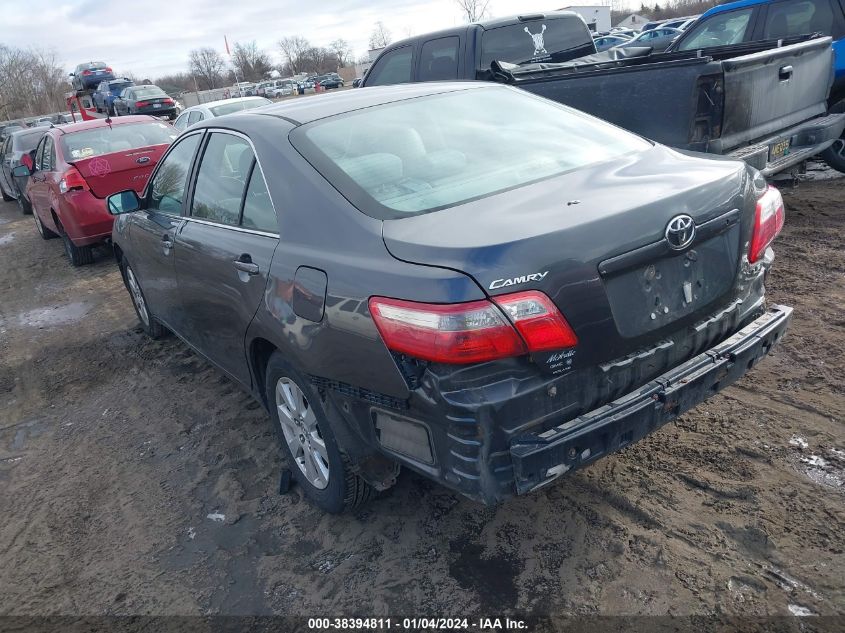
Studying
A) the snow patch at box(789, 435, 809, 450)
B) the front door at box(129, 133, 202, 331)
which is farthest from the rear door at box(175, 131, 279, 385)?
the snow patch at box(789, 435, 809, 450)

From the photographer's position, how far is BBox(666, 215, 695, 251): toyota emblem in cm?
238

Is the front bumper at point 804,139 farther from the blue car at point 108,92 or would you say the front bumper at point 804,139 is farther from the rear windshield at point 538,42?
the blue car at point 108,92

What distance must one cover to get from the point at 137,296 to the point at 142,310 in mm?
138

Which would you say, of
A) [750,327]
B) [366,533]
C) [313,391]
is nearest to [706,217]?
[750,327]

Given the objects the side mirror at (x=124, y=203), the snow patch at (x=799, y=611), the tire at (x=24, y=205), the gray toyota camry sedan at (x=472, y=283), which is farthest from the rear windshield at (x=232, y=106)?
the snow patch at (x=799, y=611)

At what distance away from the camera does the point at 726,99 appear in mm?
4652

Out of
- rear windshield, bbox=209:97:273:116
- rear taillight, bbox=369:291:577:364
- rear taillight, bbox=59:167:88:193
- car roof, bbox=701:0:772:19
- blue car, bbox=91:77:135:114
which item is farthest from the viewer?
blue car, bbox=91:77:135:114

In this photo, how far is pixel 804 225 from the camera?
5.95 meters

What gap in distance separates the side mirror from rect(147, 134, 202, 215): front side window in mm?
99

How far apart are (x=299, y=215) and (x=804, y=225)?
504 cm

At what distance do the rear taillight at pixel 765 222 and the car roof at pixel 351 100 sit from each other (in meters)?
1.55

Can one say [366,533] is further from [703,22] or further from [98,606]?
[703,22]

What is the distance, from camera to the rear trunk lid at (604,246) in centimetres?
219

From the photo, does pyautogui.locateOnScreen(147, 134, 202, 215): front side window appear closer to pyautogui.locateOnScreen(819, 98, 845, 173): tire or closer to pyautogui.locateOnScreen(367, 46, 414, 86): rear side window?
pyautogui.locateOnScreen(367, 46, 414, 86): rear side window
